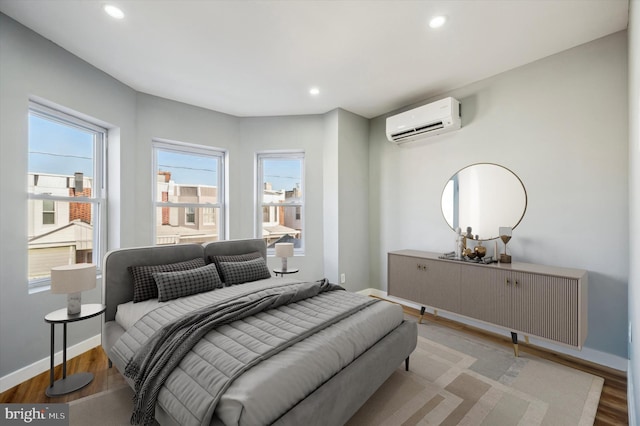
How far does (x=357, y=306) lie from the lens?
7.01ft

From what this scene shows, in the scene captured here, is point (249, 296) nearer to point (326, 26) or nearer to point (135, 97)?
point (326, 26)

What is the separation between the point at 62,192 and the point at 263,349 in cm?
261

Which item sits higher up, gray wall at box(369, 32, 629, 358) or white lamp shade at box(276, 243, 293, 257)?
gray wall at box(369, 32, 629, 358)

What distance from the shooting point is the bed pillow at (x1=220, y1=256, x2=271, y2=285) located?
2852 millimetres

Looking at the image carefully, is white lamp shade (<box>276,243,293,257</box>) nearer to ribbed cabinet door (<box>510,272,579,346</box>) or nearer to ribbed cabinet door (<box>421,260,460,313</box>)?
ribbed cabinet door (<box>421,260,460,313</box>)

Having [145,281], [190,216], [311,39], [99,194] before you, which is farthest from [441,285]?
[99,194]

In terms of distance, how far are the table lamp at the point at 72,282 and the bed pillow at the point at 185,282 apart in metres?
0.46

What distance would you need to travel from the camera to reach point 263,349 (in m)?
1.50

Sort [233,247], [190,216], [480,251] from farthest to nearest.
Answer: [190,216]
[233,247]
[480,251]

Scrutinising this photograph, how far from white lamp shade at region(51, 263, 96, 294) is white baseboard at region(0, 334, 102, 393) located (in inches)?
30.4

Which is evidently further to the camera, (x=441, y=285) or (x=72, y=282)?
(x=441, y=285)

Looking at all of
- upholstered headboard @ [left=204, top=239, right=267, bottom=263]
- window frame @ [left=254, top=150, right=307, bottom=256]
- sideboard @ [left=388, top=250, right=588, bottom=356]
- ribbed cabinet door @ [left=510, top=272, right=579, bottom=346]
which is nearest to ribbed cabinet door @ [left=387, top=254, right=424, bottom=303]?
sideboard @ [left=388, top=250, right=588, bottom=356]

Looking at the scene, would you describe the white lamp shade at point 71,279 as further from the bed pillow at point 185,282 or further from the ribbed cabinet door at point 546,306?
the ribbed cabinet door at point 546,306

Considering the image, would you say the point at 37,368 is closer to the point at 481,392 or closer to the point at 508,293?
the point at 481,392
